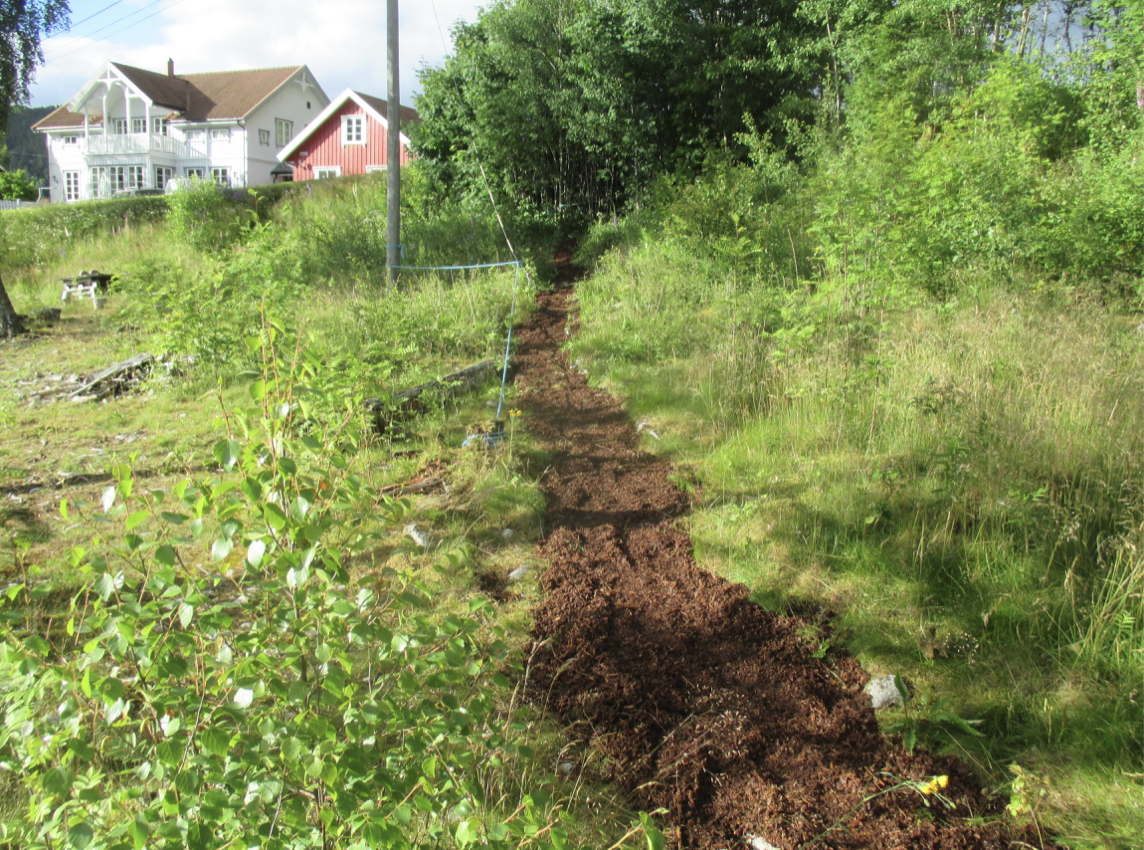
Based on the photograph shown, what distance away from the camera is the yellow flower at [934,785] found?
248 centimetres

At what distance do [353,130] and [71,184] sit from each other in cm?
2501

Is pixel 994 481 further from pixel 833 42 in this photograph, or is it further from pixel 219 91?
pixel 219 91

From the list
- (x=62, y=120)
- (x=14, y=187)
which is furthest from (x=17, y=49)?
(x=14, y=187)

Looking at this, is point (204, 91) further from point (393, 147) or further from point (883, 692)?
point (883, 692)

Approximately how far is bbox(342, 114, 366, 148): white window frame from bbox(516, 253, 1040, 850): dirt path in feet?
116

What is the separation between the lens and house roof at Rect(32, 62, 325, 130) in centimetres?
4203

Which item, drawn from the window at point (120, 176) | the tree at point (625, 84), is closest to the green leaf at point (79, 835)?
the tree at point (625, 84)

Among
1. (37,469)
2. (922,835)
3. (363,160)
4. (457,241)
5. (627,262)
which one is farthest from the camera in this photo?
(363,160)

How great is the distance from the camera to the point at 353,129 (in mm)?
35406

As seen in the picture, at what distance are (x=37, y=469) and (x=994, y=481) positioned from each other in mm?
6902

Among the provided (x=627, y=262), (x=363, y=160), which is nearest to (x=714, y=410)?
(x=627, y=262)

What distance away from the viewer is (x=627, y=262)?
39.7ft

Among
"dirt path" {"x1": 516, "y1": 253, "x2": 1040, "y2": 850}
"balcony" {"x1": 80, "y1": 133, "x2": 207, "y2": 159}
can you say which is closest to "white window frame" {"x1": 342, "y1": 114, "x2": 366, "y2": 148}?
"balcony" {"x1": 80, "y1": 133, "x2": 207, "y2": 159}

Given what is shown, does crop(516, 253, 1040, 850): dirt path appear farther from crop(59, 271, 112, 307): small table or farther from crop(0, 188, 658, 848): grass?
crop(59, 271, 112, 307): small table
